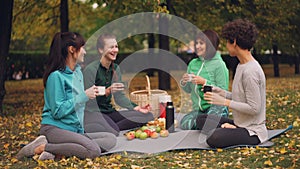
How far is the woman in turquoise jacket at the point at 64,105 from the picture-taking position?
445cm

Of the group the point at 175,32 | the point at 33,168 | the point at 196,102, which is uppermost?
the point at 175,32

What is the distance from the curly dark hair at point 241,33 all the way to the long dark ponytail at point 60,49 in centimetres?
155

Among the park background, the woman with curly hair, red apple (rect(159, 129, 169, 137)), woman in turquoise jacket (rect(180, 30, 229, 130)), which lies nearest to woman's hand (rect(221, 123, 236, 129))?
the woman with curly hair

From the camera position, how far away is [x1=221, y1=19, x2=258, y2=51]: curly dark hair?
4.67 metres

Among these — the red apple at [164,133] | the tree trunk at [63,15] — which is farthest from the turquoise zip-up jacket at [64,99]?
the tree trunk at [63,15]

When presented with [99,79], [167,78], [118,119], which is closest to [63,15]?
[167,78]

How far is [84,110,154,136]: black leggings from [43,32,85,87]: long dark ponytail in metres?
1.19

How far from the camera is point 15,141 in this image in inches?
228

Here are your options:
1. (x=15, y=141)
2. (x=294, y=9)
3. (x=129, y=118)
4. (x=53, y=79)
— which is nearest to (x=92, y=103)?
(x=129, y=118)

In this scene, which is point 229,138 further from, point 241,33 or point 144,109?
point 144,109

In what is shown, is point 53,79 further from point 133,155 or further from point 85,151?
point 133,155

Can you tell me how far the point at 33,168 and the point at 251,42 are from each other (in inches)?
100

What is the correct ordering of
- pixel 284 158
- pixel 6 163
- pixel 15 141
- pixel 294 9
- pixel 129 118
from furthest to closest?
A: pixel 294 9 < pixel 129 118 < pixel 15 141 < pixel 6 163 < pixel 284 158

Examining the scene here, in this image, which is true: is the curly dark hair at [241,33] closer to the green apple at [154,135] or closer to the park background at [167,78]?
the park background at [167,78]
